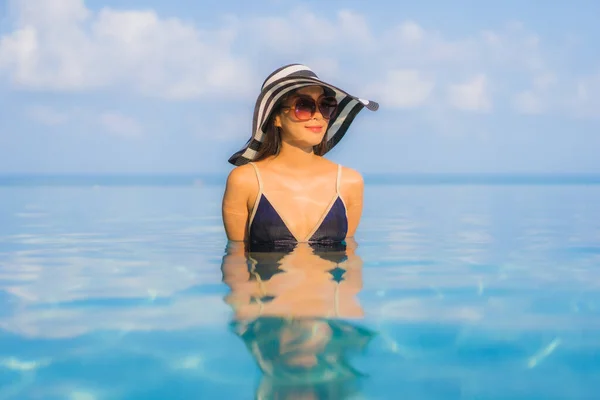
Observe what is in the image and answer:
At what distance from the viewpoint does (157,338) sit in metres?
3.98

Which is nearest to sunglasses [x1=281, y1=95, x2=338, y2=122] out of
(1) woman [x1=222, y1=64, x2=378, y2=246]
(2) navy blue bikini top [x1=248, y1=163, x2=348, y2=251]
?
(1) woman [x1=222, y1=64, x2=378, y2=246]

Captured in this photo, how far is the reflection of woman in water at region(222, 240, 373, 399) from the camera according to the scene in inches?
127

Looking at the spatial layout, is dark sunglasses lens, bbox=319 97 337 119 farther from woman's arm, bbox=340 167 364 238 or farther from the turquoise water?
the turquoise water

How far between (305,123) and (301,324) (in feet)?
7.99

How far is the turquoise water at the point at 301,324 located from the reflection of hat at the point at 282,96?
945 mm

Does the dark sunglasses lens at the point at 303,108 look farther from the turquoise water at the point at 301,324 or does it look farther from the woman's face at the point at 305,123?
the turquoise water at the point at 301,324

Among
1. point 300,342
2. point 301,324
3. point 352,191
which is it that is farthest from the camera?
point 352,191

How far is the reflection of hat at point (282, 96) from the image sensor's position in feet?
19.4

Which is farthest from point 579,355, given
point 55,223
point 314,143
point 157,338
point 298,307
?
point 55,223

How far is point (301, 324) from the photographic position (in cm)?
399

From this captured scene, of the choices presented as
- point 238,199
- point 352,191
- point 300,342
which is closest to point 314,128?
point 352,191

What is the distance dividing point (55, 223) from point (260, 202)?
7435 mm

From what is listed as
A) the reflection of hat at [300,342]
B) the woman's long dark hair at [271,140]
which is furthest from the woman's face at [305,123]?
the reflection of hat at [300,342]

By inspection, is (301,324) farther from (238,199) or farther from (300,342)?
(238,199)
